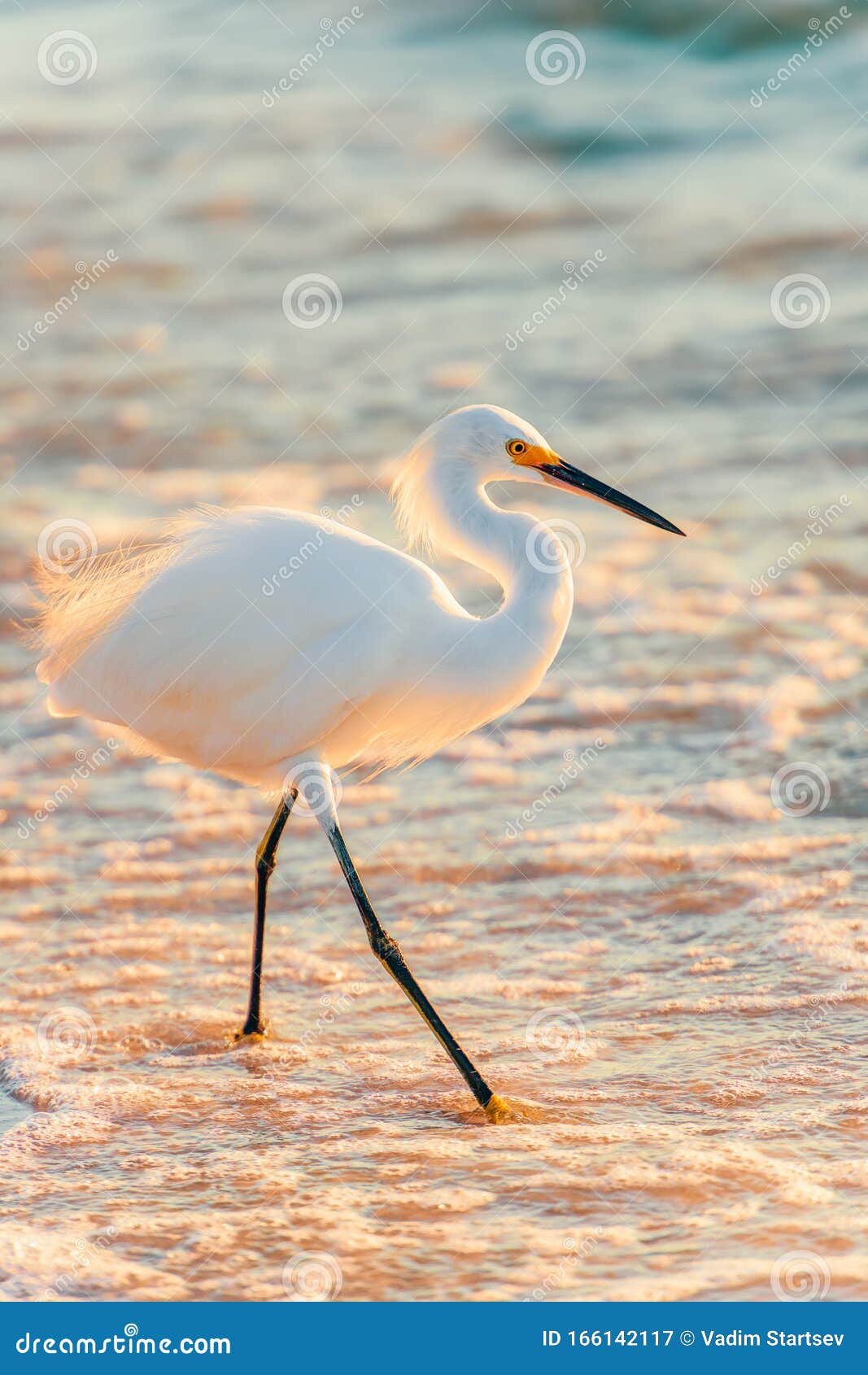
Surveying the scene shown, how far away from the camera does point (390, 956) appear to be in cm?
504

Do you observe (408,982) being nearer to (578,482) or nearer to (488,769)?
(578,482)

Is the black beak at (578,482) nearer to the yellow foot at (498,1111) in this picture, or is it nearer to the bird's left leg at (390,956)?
the bird's left leg at (390,956)

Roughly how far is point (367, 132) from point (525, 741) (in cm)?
1062

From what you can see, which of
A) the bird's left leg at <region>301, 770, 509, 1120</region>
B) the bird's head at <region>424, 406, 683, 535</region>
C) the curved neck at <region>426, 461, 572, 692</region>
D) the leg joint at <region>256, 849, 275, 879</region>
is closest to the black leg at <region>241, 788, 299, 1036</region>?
the leg joint at <region>256, 849, 275, 879</region>

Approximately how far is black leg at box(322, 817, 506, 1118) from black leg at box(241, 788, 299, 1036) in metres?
0.42

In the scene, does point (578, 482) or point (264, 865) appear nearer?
point (578, 482)

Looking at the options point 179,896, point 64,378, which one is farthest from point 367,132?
point 179,896

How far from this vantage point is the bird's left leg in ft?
15.4

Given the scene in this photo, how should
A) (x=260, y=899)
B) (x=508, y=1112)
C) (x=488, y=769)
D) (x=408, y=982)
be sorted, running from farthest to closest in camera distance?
(x=488, y=769) → (x=260, y=899) → (x=408, y=982) → (x=508, y=1112)

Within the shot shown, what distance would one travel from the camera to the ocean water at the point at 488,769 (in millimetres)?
4164

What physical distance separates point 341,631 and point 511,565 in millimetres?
587

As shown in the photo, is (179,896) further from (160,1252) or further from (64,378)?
(64,378)

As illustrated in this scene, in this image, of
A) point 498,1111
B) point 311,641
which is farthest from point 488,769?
point 498,1111

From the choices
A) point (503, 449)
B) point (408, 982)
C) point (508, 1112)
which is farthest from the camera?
point (503, 449)
